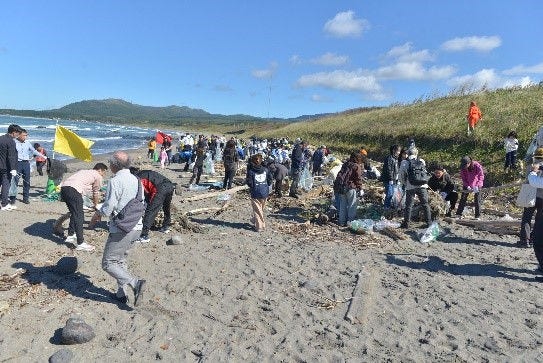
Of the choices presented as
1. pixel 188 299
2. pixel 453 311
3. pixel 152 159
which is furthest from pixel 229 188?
pixel 152 159

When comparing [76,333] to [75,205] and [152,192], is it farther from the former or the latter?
[152,192]

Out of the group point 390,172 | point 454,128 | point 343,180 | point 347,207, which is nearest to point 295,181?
point 390,172

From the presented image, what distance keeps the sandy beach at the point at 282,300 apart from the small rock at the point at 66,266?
0.09 meters

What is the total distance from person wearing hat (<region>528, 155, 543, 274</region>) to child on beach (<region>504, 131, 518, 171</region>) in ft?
27.1

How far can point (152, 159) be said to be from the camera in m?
27.2

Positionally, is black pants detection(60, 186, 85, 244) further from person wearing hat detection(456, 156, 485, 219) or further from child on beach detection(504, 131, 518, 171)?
child on beach detection(504, 131, 518, 171)

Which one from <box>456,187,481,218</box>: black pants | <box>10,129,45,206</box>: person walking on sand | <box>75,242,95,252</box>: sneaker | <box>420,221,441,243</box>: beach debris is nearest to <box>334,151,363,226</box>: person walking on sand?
<box>420,221,441,243</box>: beach debris

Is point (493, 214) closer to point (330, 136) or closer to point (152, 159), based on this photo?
point (152, 159)

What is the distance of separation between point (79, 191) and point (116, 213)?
2.58m

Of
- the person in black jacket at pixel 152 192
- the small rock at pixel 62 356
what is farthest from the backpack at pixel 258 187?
the small rock at pixel 62 356

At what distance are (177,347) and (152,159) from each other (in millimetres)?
23464

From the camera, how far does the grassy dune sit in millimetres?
19156

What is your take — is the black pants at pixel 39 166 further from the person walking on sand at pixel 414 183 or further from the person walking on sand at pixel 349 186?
the person walking on sand at pixel 414 183

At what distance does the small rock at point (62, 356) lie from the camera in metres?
4.51
